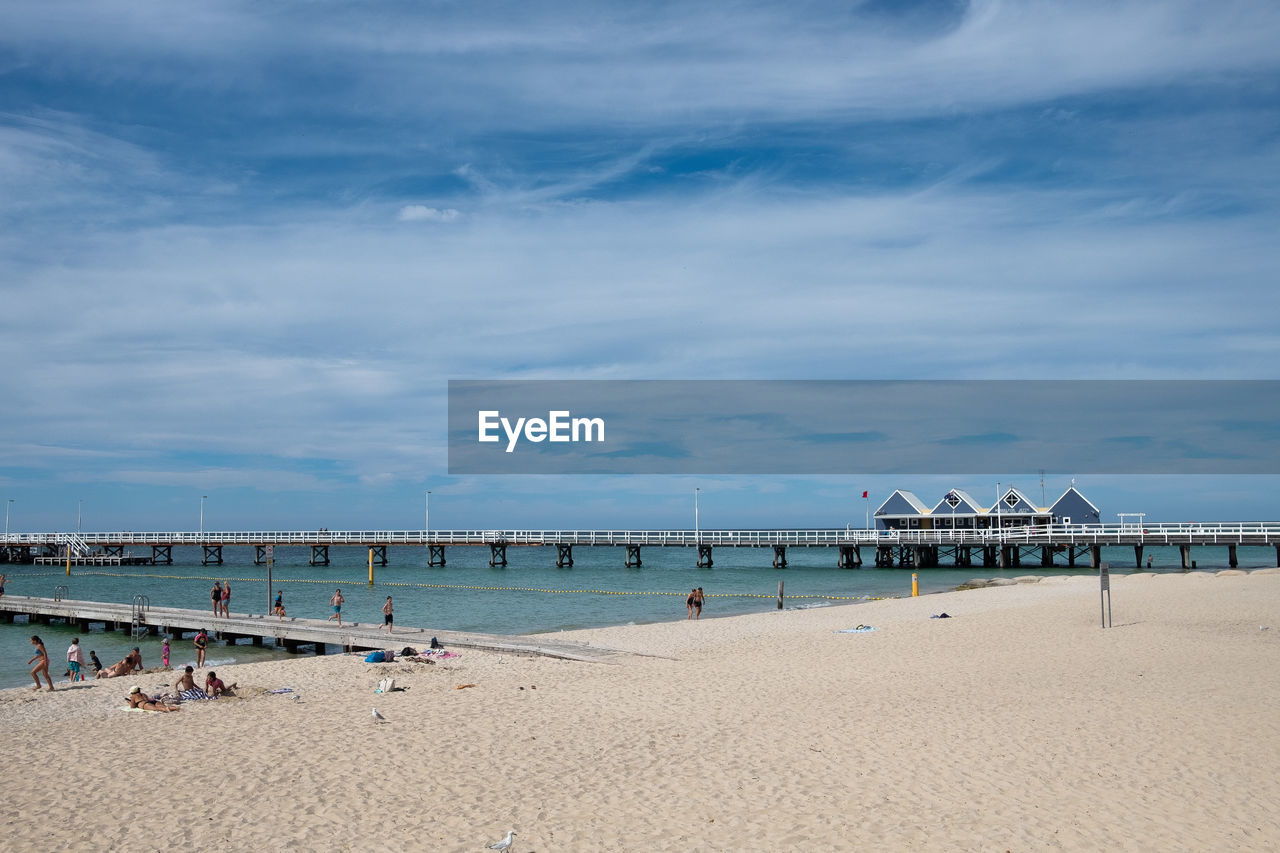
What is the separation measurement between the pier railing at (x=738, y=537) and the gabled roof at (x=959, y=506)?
12.2 feet

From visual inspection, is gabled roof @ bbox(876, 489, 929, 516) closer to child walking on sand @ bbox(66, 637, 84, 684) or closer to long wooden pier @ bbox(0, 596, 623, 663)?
long wooden pier @ bbox(0, 596, 623, 663)

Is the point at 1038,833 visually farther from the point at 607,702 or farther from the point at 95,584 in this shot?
the point at 95,584

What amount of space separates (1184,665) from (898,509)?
4981 cm

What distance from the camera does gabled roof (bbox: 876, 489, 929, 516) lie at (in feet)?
211

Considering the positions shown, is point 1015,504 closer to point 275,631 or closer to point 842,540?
point 842,540

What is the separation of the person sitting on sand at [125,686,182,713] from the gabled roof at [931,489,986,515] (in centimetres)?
5744

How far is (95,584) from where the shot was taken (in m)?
55.4

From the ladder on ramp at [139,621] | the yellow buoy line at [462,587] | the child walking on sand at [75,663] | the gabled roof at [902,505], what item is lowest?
the yellow buoy line at [462,587]

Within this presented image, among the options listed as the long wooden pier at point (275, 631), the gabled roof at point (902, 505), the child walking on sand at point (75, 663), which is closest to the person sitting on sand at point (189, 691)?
the child walking on sand at point (75, 663)

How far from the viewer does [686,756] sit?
10.5 metres

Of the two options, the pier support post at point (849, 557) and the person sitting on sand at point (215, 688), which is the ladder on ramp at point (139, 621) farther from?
the pier support post at point (849, 557)

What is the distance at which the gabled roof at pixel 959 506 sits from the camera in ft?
209

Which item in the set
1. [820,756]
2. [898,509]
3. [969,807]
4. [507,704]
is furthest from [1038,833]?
[898,509]

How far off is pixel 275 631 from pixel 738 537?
4428 cm
